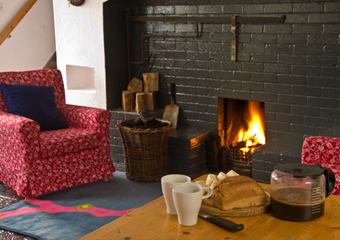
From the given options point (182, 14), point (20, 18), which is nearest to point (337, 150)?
point (182, 14)

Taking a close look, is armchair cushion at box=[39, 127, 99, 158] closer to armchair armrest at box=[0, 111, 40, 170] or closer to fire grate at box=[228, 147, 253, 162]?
armchair armrest at box=[0, 111, 40, 170]

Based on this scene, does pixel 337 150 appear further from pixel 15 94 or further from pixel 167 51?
pixel 15 94

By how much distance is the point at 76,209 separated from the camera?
125 inches

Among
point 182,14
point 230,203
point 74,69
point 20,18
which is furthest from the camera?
point 20,18

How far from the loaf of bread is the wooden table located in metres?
0.06

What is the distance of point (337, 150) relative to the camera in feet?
8.72

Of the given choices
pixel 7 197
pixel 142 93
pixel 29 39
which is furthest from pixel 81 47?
pixel 7 197

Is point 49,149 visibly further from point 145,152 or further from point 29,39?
point 29,39

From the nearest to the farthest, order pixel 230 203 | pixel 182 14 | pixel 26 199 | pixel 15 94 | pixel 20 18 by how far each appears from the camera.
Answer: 1. pixel 230 203
2. pixel 26 199
3. pixel 15 94
4. pixel 182 14
5. pixel 20 18

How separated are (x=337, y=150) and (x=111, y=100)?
244 centimetres

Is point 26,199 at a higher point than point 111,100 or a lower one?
lower

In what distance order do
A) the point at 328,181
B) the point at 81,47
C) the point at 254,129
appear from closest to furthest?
Result: the point at 328,181 → the point at 254,129 → the point at 81,47

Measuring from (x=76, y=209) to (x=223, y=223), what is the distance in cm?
190

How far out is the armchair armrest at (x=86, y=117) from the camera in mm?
3576
